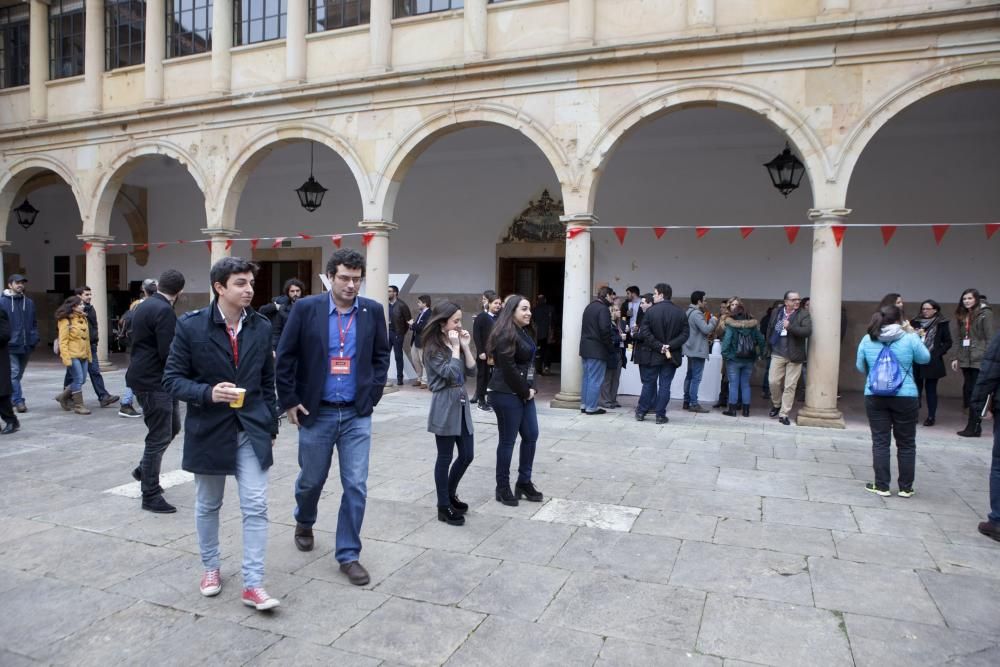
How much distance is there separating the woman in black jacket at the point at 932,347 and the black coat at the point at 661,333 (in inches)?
116

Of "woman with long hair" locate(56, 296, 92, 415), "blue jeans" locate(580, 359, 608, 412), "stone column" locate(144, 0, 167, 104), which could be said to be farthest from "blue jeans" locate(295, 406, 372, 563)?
"stone column" locate(144, 0, 167, 104)

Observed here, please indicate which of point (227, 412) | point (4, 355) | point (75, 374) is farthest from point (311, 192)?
point (227, 412)

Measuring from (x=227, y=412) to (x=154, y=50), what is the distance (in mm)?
11866

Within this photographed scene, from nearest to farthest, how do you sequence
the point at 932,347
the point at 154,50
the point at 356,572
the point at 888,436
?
the point at 356,572, the point at 888,436, the point at 932,347, the point at 154,50

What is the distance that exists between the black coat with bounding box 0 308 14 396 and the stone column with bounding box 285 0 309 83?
5.99m

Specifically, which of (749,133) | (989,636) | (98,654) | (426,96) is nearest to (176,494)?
(98,654)

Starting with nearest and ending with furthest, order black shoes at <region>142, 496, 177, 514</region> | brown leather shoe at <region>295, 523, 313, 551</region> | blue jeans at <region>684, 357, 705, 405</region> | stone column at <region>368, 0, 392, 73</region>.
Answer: brown leather shoe at <region>295, 523, 313, 551</region>, black shoes at <region>142, 496, 177, 514</region>, blue jeans at <region>684, 357, 705, 405</region>, stone column at <region>368, 0, 392, 73</region>

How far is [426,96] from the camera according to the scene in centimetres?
1036

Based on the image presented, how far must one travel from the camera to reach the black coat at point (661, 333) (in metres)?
8.62

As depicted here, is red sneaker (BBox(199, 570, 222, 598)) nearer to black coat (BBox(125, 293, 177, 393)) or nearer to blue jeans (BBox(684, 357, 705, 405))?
black coat (BBox(125, 293, 177, 393))

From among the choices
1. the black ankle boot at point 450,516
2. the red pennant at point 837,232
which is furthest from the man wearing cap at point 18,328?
the red pennant at point 837,232

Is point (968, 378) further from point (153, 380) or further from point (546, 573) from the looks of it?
point (153, 380)

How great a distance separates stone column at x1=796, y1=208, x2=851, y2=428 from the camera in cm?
850

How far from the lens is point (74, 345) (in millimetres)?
8852
